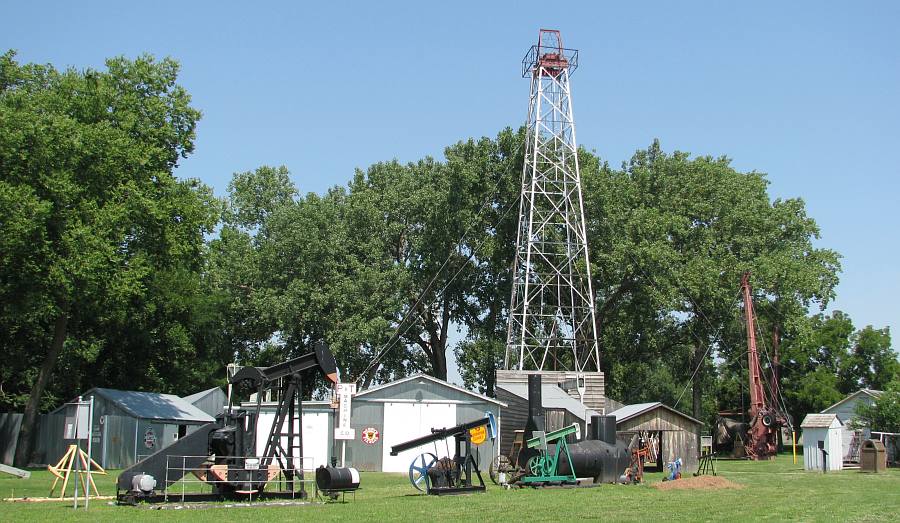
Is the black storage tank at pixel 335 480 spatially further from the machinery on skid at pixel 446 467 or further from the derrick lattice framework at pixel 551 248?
the derrick lattice framework at pixel 551 248

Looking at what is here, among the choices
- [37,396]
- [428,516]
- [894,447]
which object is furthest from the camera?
[894,447]

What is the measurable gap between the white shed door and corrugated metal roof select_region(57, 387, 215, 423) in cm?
950

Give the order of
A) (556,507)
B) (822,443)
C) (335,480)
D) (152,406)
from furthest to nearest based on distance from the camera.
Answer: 1. (152,406)
2. (822,443)
3. (335,480)
4. (556,507)

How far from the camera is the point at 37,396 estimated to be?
3706 centimetres

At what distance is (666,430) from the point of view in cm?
3891

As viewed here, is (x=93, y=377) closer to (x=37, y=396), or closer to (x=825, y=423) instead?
(x=37, y=396)

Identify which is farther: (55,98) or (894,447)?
(894,447)

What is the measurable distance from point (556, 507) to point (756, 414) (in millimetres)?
35211

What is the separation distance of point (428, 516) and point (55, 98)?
2407 centimetres

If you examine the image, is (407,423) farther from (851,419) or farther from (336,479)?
(851,419)

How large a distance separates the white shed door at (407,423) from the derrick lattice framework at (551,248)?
313 inches

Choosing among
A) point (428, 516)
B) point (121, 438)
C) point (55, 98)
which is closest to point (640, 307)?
point (121, 438)

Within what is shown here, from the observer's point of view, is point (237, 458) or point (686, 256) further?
point (686, 256)

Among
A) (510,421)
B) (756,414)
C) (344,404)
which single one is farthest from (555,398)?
(756,414)
